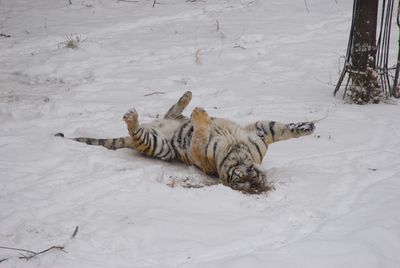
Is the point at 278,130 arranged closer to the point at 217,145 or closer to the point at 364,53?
the point at 217,145

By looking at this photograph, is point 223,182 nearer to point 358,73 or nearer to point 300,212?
point 300,212

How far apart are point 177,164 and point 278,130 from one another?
102 cm

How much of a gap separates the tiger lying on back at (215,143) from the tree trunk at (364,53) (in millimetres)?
2080

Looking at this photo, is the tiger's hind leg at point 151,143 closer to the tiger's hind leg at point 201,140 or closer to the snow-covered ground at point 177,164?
the snow-covered ground at point 177,164

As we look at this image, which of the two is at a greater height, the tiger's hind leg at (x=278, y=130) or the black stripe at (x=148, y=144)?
the tiger's hind leg at (x=278, y=130)

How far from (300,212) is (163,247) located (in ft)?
3.69

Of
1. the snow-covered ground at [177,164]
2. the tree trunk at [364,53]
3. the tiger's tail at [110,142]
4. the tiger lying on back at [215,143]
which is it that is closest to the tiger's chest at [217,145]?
the tiger lying on back at [215,143]

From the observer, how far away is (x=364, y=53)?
638 centimetres

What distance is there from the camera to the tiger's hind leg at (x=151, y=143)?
483cm

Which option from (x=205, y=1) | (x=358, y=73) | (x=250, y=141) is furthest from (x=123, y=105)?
(x=205, y=1)

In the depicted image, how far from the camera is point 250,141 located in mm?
4758

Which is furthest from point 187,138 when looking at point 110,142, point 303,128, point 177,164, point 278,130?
point 303,128

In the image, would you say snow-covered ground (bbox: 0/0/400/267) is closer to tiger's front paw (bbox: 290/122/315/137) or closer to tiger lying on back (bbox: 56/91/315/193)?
tiger lying on back (bbox: 56/91/315/193)

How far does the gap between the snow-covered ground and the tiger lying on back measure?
15cm
